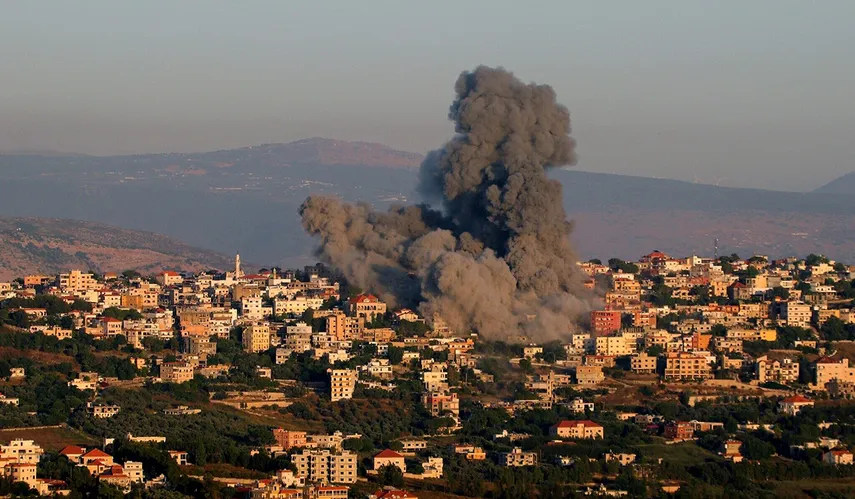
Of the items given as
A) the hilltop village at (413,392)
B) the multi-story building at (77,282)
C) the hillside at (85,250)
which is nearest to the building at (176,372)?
the hilltop village at (413,392)

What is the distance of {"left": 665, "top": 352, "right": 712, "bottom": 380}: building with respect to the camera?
249ft

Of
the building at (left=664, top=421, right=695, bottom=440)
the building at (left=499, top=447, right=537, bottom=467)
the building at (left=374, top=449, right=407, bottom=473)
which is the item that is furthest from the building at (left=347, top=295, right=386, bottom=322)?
the building at (left=374, top=449, right=407, bottom=473)

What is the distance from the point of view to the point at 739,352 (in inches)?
3115

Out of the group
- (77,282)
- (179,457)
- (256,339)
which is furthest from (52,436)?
(77,282)

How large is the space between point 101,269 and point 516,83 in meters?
62.6

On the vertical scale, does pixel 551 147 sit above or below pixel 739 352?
above

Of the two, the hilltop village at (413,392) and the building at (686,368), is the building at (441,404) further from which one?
the building at (686,368)

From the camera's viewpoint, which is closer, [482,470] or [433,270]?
[482,470]

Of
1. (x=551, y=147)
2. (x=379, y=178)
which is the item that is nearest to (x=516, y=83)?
(x=551, y=147)

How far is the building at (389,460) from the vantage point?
204 ft

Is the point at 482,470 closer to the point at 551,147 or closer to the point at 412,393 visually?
the point at 412,393

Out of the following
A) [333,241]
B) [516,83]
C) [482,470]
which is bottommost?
[482,470]

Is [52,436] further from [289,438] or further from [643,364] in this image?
[643,364]

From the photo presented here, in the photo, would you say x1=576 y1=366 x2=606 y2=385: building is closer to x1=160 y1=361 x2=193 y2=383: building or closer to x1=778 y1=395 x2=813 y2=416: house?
x1=778 y1=395 x2=813 y2=416: house
